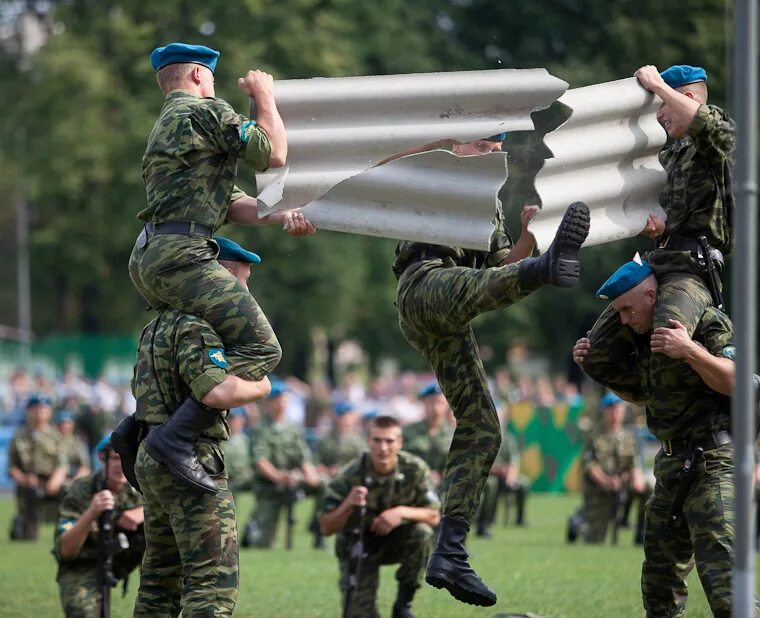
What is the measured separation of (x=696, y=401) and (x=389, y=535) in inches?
175

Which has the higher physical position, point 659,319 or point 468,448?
point 659,319

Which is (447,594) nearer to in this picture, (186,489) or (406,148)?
(186,489)

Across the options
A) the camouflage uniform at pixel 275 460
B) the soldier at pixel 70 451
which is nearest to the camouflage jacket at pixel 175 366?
the camouflage uniform at pixel 275 460

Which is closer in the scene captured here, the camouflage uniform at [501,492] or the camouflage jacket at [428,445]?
the camouflage jacket at [428,445]

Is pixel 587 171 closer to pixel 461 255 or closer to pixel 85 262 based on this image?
pixel 461 255

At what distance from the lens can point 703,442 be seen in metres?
7.46

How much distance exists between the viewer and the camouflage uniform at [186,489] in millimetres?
6914

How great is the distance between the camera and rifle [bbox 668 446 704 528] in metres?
7.42

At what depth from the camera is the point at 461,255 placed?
752cm

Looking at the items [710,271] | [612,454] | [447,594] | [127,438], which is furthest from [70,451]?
[710,271]

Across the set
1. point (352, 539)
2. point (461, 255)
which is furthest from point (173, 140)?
point (352, 539)

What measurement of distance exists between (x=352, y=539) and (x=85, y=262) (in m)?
26.2

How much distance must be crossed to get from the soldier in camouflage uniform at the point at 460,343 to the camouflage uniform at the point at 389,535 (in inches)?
135

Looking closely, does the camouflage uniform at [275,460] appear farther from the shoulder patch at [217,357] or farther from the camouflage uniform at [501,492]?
the shoulder patch at [217,357]
